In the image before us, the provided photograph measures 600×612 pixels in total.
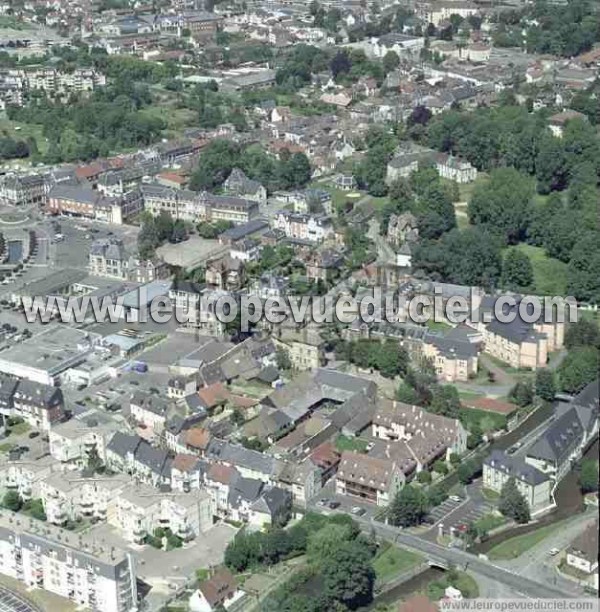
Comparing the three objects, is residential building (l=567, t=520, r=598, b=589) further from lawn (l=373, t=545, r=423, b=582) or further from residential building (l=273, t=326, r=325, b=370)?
residential building (l=273, t=326, r=325, b=370)

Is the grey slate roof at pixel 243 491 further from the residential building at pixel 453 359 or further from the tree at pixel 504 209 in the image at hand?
the tree at pixel 504 209

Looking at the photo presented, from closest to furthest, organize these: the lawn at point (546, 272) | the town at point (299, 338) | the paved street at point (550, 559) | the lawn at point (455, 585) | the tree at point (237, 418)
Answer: the lawn at point (455, 585)
the paved street at point (550, 559)
the town at point (299, 338)
the tree at point (237, 418)
the lawn at point (546, 272)

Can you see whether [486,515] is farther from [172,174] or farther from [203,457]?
[172,174]

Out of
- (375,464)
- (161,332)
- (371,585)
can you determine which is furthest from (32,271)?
(371,585)

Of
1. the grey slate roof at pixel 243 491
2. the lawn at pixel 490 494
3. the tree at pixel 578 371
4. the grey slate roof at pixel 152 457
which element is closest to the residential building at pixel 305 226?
the tree at pixel 578 371

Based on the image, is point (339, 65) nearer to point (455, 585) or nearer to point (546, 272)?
point (546, 272)
